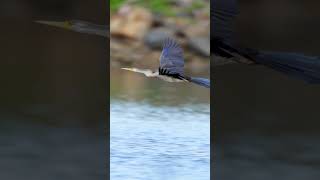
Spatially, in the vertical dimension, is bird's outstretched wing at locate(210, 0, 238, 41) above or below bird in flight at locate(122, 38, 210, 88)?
above

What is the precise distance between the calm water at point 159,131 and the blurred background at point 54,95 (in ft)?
0.25

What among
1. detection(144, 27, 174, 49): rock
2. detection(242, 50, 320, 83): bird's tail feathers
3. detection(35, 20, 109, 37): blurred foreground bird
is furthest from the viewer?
detection(144, 27, 174, 49): rock

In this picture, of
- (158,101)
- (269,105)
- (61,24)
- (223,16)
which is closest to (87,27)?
(61,24)

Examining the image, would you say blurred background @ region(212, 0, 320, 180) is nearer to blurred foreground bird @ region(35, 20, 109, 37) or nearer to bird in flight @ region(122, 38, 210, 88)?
bird in flight @ region(122, 38, 210, 88)

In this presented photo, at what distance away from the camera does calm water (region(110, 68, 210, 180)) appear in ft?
8.85

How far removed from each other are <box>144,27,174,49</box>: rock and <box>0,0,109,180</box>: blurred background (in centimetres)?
20

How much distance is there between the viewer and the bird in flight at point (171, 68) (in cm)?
266

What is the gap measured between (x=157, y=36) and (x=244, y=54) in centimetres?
39

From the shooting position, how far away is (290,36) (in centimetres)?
261

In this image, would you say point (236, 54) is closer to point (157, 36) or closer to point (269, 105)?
point (269, 105)

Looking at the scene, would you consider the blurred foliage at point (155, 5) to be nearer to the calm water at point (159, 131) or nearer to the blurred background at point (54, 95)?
the blurred background at point (54, 95)

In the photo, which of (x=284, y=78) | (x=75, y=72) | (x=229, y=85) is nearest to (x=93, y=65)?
(x=75, y=72)

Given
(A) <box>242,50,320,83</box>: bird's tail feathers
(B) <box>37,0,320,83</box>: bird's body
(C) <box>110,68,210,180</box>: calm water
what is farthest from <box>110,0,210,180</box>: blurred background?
(A) <box>242,50,320,83</box>: bird's tail feathers

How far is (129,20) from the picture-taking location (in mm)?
2766
